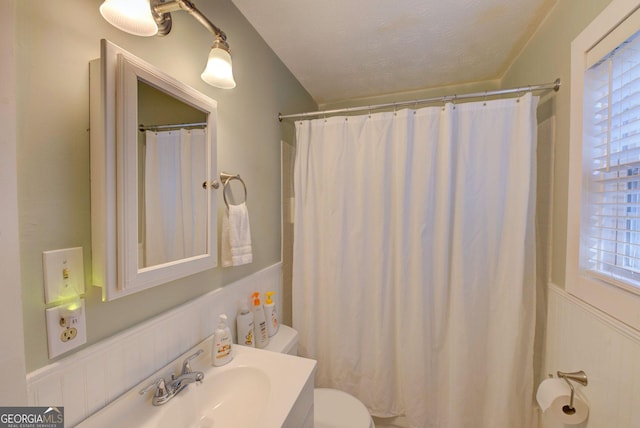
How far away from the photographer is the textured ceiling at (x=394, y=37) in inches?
44.8

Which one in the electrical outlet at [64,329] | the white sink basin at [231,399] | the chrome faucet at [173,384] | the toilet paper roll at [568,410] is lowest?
the toilet paper roll at [568,410]

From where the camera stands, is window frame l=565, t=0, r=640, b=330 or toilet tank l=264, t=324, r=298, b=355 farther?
toilet tank l=264, t=324, r=298, b=355

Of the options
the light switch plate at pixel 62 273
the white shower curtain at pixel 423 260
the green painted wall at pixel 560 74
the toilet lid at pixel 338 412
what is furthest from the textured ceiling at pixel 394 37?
the toilet lid at pixel 338 412

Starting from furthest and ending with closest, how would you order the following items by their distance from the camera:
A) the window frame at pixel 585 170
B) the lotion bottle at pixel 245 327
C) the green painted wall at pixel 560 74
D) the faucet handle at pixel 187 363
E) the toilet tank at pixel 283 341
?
1. the toilet tank at pixel 283 341
2. the lotion bottle at pixel 245 327
3. the green painted wall at pixel 560 74
4. the faucet handle at pixel 187 363
5. the window frame at pixel 585 170

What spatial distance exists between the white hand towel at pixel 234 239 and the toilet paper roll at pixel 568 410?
4.30 ft

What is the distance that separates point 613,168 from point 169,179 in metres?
1.48

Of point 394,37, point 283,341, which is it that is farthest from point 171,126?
point 394,37

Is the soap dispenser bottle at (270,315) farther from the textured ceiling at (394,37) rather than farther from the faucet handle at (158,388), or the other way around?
the textured ceiling at (394,37)

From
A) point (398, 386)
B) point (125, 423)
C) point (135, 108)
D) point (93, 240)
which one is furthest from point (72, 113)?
point (398, 386)

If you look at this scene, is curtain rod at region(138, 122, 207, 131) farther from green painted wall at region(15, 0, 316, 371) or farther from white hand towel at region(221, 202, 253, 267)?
white hand towel at region(221, 202, 253, 267)

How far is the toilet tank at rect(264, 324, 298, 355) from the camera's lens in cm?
125

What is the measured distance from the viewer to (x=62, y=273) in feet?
1.89

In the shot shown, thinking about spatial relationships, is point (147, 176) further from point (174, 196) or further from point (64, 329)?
point (64, 329)

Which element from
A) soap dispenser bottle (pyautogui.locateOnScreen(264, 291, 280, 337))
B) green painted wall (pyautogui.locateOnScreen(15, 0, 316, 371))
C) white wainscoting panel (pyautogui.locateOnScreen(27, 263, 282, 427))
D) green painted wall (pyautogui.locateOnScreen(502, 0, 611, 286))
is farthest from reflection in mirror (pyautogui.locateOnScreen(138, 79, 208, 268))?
green painted wall (pyautogui.locateOnScreen(502, 0, 611, 286))
